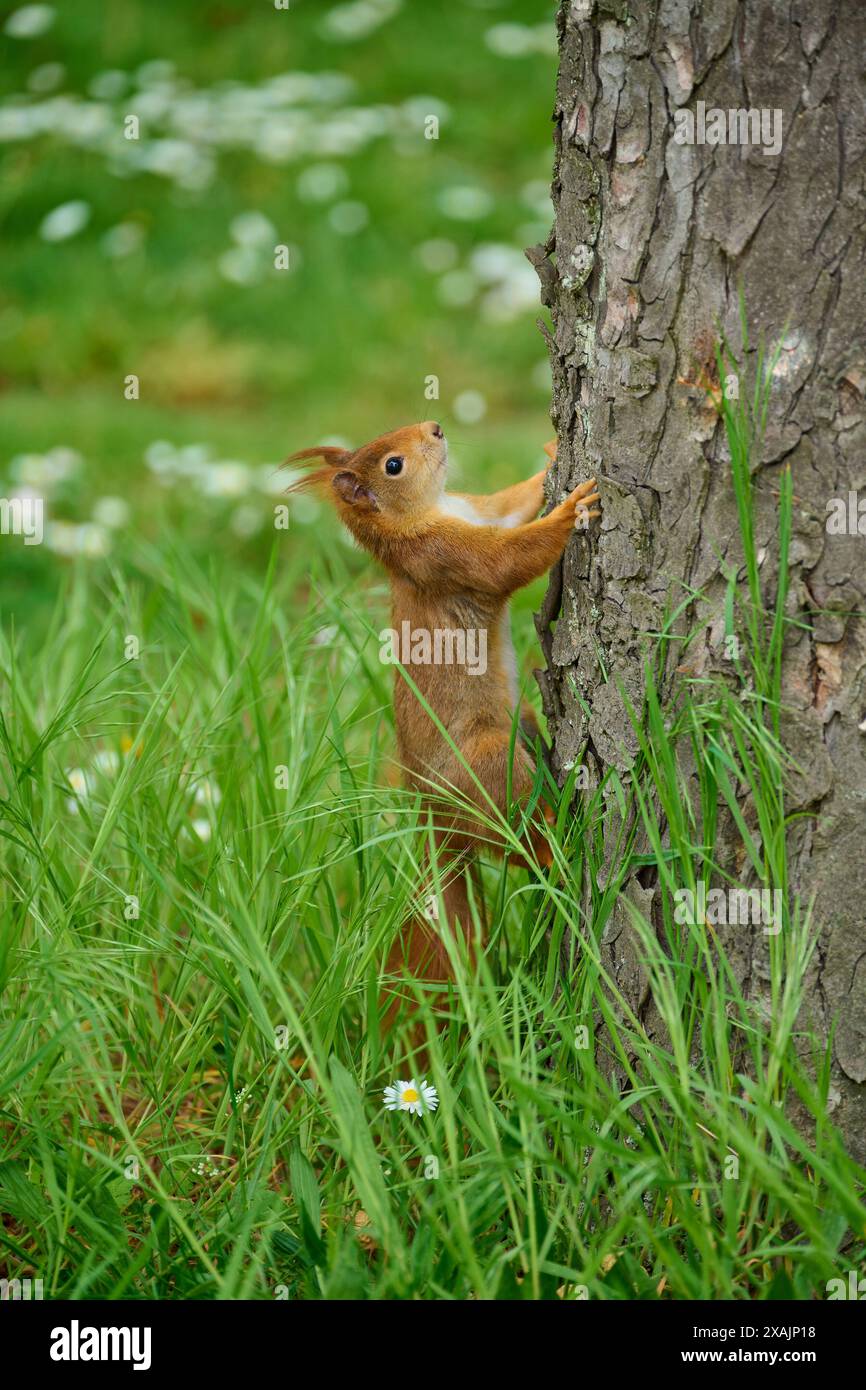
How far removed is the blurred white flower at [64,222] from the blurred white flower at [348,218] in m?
1.29

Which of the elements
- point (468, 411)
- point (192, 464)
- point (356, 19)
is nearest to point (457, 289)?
point (468, 411)

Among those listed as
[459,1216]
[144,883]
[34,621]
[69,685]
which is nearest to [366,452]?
[69,685]

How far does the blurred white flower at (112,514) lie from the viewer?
5.06m

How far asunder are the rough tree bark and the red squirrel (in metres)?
0.34

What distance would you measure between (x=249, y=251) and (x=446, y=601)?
5085 millimetres

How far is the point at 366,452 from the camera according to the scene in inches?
117

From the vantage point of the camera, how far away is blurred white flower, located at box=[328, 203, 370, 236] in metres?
7.46

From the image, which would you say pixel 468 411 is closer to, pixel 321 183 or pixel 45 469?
pixel 45 469

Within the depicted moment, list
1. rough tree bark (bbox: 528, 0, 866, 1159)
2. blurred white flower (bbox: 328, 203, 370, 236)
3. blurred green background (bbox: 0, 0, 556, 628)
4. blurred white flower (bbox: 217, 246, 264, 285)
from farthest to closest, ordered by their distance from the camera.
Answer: blurred white flower (bbox: 328, 203, 370, 236) → blurred white flower (bbox: 217, 246, 264, 285) → blurred green background (bbox: 0, 0, 556, 628) → rough tree bark (bbox: 528, 0, 866, 1159)

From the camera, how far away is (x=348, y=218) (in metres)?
7.52

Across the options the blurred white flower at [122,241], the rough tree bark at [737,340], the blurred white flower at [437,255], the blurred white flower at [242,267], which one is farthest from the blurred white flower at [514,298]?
the rough tree bark at [737,340]

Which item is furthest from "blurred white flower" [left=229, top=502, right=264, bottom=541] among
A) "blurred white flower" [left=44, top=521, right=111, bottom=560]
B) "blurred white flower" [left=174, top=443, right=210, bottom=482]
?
"blurred white flower" [left=44, top=521, right=111, bottom=560]

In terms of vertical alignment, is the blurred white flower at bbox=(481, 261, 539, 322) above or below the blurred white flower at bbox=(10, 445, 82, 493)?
above

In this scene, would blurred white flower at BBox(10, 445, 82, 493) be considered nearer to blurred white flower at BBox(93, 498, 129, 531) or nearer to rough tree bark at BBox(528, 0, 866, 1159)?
blurred white flower at BBox(93, 498, 129, 531)
